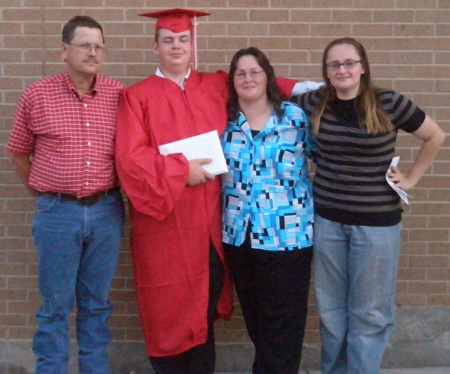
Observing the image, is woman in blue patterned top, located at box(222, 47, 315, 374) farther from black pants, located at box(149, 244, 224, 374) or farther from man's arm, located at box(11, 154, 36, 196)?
man's arm, located at box(11, 154, 36, 196)

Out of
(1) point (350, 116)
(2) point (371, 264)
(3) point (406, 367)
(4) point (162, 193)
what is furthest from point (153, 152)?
(3) point (406, 367)

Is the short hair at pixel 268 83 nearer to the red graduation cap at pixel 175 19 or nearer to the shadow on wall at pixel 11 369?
the red graduation cap at pixel 175 19

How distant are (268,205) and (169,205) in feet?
1.56

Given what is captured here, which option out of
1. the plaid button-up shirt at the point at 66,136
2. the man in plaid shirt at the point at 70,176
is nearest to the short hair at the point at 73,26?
the man in plaid shirt at the point at 70,176

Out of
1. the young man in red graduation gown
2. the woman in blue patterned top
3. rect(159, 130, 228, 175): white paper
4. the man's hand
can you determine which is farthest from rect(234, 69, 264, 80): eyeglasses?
the man's hand

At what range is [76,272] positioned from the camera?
3.46 meters

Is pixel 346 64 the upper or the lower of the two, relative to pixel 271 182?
upper

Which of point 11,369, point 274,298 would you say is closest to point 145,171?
point 274,298

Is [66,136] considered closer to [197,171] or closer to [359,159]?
[197,171]

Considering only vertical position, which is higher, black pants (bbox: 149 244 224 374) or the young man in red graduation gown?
the young man in red graduation gown

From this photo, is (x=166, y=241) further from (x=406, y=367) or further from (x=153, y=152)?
(x=406, y=367)

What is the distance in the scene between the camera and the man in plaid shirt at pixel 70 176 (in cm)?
329

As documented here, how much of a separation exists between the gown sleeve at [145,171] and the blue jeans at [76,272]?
0.21 metres

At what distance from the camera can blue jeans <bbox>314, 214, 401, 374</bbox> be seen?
3.38m
